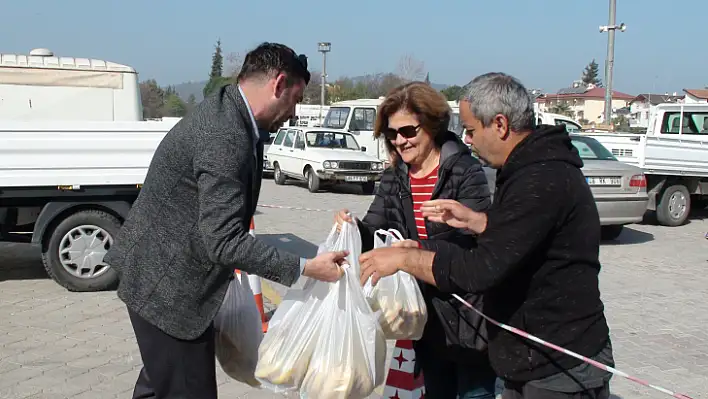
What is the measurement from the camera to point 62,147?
6895 millimetres

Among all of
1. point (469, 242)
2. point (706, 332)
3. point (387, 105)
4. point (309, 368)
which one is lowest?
point (706, 332)

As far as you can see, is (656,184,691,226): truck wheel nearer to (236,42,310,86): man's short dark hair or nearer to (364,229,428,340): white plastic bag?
(364,229,428,340): white plastic bag

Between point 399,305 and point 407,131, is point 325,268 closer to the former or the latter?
point 399,305

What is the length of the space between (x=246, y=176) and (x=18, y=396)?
3.01 meters

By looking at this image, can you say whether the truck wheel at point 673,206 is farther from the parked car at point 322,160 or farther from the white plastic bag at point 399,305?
the white plastic bag at point 399,305

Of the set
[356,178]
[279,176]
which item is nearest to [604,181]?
[356,178]

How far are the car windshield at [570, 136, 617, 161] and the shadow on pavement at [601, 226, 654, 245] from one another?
4.39 feet

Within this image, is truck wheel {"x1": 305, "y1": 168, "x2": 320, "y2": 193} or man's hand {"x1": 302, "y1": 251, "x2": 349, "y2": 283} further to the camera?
truck wheel {"x1": 305, "y1": 168, "x2": 320, "y2": 193}

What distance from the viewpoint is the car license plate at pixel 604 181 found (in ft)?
35.6

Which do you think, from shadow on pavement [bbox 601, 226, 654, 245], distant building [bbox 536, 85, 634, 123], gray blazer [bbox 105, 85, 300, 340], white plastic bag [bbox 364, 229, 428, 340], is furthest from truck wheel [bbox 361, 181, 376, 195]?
distant building [bbox 536, 85, 634, 123]

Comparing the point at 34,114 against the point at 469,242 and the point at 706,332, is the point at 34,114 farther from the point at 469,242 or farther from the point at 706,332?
the point at 706,332

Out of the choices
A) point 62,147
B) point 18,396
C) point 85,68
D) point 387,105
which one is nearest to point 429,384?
point 387,105

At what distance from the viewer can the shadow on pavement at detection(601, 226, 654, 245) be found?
11617 millimetres

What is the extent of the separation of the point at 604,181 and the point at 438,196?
8419 millimetres
